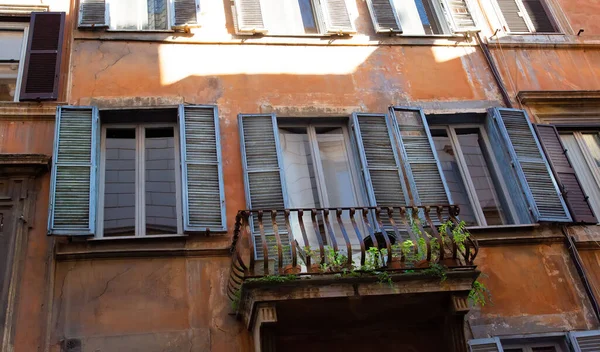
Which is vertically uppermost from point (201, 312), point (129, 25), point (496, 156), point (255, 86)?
point (129, 25)

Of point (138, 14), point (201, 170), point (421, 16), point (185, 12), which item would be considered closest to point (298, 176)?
point (201, 170)

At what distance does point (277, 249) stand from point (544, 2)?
265 inches

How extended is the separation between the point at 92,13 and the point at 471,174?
211 inches

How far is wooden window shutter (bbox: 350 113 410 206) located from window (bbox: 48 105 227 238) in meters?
1.72

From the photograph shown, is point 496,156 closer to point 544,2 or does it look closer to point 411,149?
point 411,149

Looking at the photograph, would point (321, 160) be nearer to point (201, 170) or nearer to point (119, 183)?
point (201, 170)

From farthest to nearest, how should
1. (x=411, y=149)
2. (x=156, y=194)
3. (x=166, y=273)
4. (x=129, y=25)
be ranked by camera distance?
(x=129, y=25) < (x=411, y=149) < (x=156, y=194) < (x=166, y=273)

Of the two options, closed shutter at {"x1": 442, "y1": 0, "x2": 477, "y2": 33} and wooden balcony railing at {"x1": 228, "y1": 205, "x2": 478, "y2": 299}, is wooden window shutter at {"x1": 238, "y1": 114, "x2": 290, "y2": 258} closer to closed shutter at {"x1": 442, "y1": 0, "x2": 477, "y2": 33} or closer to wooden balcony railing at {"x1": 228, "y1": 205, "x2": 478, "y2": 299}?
wooden balcony railing at {"x1": 228, "y1": 205, "x2": 478, "y2": 299}

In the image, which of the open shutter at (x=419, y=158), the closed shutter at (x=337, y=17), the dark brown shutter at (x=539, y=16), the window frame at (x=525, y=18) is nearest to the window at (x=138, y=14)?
the closed shutter at (x=337, y=17)

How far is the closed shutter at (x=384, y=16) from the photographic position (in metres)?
10.0

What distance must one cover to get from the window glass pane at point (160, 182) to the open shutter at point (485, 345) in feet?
11.3

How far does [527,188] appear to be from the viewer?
855cm

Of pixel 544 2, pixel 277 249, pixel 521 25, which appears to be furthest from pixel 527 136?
pixel 277 249

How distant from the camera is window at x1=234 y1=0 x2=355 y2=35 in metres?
9.66
